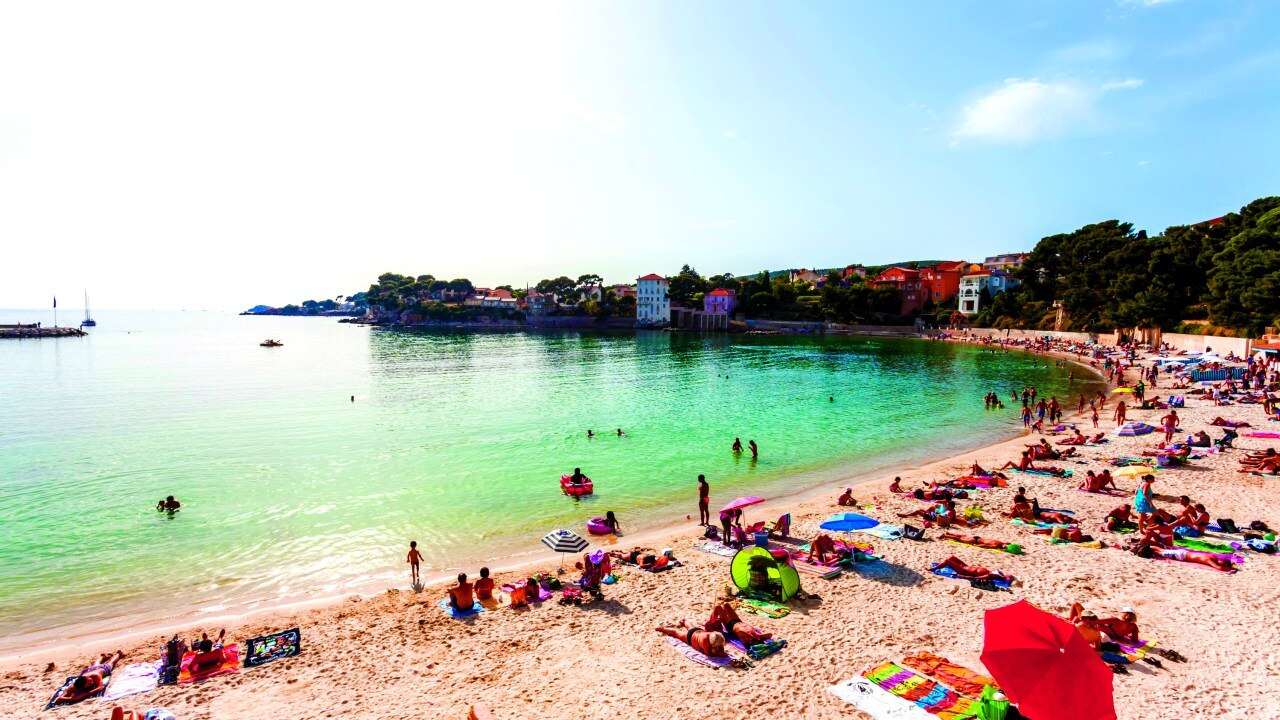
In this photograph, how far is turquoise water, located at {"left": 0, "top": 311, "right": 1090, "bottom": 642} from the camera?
599 inches

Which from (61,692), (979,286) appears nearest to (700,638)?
(61,692)

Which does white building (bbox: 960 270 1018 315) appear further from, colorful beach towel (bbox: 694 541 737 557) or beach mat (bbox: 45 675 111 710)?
beach mat (bbox: 45 675 111 710)

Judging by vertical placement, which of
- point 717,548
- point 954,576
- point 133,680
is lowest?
point 133,680

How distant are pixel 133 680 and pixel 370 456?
58.1 feet

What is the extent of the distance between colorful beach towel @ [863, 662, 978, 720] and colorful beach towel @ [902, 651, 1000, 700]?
0.15 m

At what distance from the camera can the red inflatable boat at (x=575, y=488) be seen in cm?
2025

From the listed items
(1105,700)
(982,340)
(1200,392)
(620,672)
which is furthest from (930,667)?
(982,340)

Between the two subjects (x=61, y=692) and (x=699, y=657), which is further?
(x=699, y=657)

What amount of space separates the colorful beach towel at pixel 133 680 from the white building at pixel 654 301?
127940 mm

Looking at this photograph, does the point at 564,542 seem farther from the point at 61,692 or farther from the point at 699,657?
the point at 61,692

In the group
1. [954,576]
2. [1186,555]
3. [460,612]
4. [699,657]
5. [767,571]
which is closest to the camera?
[699,657]

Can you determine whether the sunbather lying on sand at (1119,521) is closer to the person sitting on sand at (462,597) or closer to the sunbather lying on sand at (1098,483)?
the sunbather lying on sand at (1098,483)

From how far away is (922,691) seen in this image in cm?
816

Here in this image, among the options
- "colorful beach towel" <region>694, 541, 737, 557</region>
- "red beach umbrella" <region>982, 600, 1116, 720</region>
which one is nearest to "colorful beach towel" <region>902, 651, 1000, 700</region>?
"red beach umbrella" <region>982, 600, 1116, 720</region>
